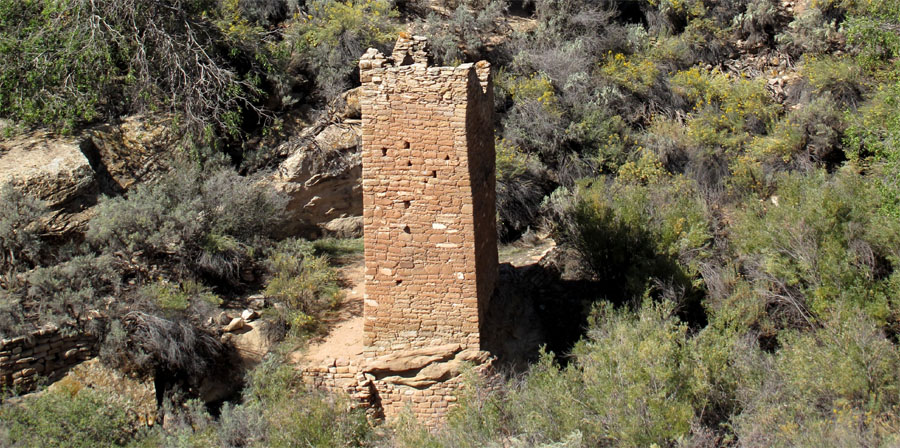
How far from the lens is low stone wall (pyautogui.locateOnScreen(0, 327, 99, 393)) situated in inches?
356

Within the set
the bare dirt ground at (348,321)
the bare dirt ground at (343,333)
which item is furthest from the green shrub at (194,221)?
the bare dirt ground at (343,333)

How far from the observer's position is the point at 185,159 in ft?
40.4

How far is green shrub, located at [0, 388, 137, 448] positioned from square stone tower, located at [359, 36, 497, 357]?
9.51ft

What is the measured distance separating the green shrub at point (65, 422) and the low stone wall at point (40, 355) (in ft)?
1.01

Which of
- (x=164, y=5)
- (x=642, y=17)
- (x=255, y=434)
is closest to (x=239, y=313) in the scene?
(x=255, y=434)

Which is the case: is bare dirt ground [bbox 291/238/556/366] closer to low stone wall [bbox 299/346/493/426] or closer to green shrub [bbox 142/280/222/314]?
low stone wall [bbox 299/346/493/426]

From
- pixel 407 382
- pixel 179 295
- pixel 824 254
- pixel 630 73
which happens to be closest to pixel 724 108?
pixel 630 73

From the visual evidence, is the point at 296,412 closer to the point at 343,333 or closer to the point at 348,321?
the point at 343,333

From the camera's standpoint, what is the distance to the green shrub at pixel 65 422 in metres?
8.35

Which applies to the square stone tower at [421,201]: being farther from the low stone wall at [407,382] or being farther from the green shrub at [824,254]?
the green shrub at [824,254]

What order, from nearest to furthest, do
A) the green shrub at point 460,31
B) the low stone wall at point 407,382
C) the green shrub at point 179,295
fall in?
the low stone wall at point 407,382
the green shrub at point 179,295
the green shrub at point 460,31

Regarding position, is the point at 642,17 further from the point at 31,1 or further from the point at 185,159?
the point at 31,1

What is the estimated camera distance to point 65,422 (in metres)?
8.47

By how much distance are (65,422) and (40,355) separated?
1176 millimetres
